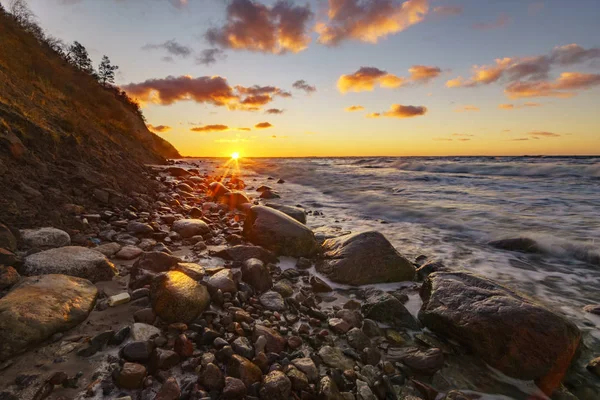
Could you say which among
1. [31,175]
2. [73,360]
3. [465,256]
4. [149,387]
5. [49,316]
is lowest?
[465,256]

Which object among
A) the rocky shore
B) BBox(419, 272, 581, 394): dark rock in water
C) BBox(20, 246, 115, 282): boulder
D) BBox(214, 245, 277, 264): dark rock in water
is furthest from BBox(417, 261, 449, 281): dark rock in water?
BBox(20, 246, 115, 282): boulder

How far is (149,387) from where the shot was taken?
1.92 m

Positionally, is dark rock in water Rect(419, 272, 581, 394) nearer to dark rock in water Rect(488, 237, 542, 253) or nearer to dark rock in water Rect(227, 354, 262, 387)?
dark rock in water Rect(227, 354, 262, 387)

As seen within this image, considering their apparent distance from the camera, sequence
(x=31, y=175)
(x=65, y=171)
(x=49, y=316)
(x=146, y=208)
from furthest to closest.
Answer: (x=146, y=208)
(x=65, y=171)
(x=31, y=175)
(x=49, y=316)

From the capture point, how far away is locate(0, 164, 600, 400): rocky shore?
197cm

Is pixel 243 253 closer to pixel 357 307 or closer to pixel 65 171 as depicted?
pixel 357 307

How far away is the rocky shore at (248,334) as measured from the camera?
1968 mm

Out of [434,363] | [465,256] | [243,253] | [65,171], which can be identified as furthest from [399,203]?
[65,171]

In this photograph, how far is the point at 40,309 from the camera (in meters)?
2.12

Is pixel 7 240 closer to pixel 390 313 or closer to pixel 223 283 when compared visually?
pixel 223 283

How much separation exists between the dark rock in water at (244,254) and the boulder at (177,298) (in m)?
1.52

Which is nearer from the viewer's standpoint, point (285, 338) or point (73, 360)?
point (73, 360)

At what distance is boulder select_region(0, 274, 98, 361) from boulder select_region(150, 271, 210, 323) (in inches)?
21.4

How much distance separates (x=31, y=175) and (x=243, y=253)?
359 centimetres
